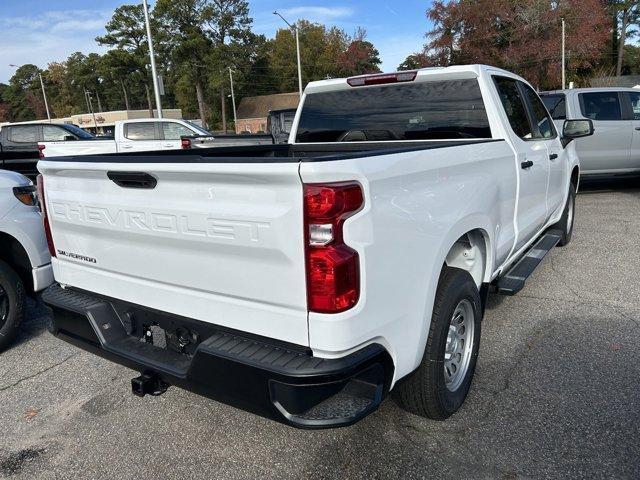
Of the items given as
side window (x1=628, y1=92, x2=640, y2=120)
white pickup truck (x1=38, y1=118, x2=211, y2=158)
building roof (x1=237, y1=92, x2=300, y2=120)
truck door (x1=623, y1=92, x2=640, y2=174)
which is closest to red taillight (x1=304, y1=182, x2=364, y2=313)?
truck door (x1=623, y1=92, x2=640, y2=174)

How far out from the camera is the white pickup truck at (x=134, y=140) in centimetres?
1448

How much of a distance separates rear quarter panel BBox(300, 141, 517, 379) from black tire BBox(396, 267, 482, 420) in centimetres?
14

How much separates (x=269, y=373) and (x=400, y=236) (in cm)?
77

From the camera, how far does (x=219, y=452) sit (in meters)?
2.78

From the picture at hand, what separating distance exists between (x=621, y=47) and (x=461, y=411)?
71563 mm

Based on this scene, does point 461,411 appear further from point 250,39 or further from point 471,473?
point 250,39

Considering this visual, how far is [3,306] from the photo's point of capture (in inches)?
161

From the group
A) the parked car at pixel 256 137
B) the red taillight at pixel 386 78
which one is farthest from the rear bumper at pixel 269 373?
the parked car at pixel 256 137

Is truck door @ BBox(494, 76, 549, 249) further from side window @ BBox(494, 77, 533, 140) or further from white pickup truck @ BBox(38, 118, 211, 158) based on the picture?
white pickup truck @ BBox(38, 118, 211, 158)

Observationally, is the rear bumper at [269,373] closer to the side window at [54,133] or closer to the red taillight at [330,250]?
the red taillight at [330,250]

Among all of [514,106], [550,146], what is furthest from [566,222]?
[514,106]

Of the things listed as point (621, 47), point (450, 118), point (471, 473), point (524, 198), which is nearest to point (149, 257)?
point (471, 473)

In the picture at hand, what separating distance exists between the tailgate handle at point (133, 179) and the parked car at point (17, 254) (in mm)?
2067

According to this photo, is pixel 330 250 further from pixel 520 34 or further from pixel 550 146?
A: pixel 520 34
